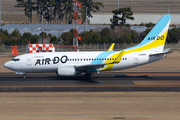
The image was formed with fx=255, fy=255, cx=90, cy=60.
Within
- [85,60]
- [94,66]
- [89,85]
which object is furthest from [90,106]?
[85,60]

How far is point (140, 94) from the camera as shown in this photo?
2200 cm

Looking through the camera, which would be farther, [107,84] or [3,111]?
[107,84]

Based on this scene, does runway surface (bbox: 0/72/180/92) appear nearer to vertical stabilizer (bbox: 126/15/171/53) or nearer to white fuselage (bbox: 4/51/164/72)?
white fuselage (bbox: 4/51/164/72)

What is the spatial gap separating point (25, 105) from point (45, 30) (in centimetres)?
8589

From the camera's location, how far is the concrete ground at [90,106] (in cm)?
1614

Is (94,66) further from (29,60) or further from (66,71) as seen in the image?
(29,60)

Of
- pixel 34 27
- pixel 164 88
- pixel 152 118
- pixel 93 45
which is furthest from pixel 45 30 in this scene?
pixel 152 118

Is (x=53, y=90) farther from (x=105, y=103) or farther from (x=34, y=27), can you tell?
(x=34, y=27)

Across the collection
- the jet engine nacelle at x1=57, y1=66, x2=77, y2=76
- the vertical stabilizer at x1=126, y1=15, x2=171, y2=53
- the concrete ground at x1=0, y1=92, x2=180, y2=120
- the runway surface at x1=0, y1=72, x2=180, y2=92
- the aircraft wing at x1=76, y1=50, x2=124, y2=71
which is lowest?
the concrete ground at x1=0, y1=92, x2=180, y2=120

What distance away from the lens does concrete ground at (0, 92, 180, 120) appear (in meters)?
→ 16.1

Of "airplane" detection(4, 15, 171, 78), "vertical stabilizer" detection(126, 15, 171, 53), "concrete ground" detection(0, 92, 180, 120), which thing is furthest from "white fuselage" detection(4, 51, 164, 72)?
"concrete ground" detection(0, 92, 180, 120)

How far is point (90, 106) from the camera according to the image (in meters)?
18.3

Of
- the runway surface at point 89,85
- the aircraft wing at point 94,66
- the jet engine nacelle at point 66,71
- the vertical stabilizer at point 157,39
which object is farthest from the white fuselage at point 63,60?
the runway surface at point 89,85

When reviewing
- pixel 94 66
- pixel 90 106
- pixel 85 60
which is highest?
pixel 85 60
